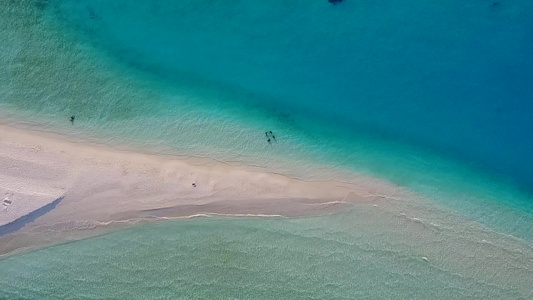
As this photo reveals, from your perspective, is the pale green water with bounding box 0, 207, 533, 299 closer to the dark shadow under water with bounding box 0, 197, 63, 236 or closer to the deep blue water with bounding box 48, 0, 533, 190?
the dark shadow under water with bounding box 0, 197, 63, 236

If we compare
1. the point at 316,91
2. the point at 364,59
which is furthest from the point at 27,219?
the point at 364,59

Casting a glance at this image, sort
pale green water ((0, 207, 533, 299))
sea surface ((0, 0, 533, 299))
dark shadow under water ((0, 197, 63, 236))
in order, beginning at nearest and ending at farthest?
dark shadow under water ((0, 197, 63, 236)) → pale green water ((0, 207, 533, 299)) → sea surface ((0, 0, 533, 299))

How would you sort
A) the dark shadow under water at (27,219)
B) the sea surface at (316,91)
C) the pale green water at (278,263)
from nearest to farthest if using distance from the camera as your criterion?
the dark shadow under water at (27,219) → the pale green water at (278,263) → the sea surface at (316,91)

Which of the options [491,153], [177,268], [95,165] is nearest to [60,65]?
[95,165]

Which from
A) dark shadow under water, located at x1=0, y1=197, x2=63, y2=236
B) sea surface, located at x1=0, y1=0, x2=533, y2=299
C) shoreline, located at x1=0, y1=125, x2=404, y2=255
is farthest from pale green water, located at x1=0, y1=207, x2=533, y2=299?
dark shadow under water, located at x1=0, y1=197, x2=63, y2=236

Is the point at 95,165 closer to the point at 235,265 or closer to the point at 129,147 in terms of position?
the point at 129,147

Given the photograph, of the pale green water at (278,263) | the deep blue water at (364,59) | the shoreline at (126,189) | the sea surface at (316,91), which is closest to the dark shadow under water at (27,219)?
the shoreline at (126,189)

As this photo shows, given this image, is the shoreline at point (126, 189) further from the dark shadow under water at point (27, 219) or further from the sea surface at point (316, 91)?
the sea surface at point (316, 91)
